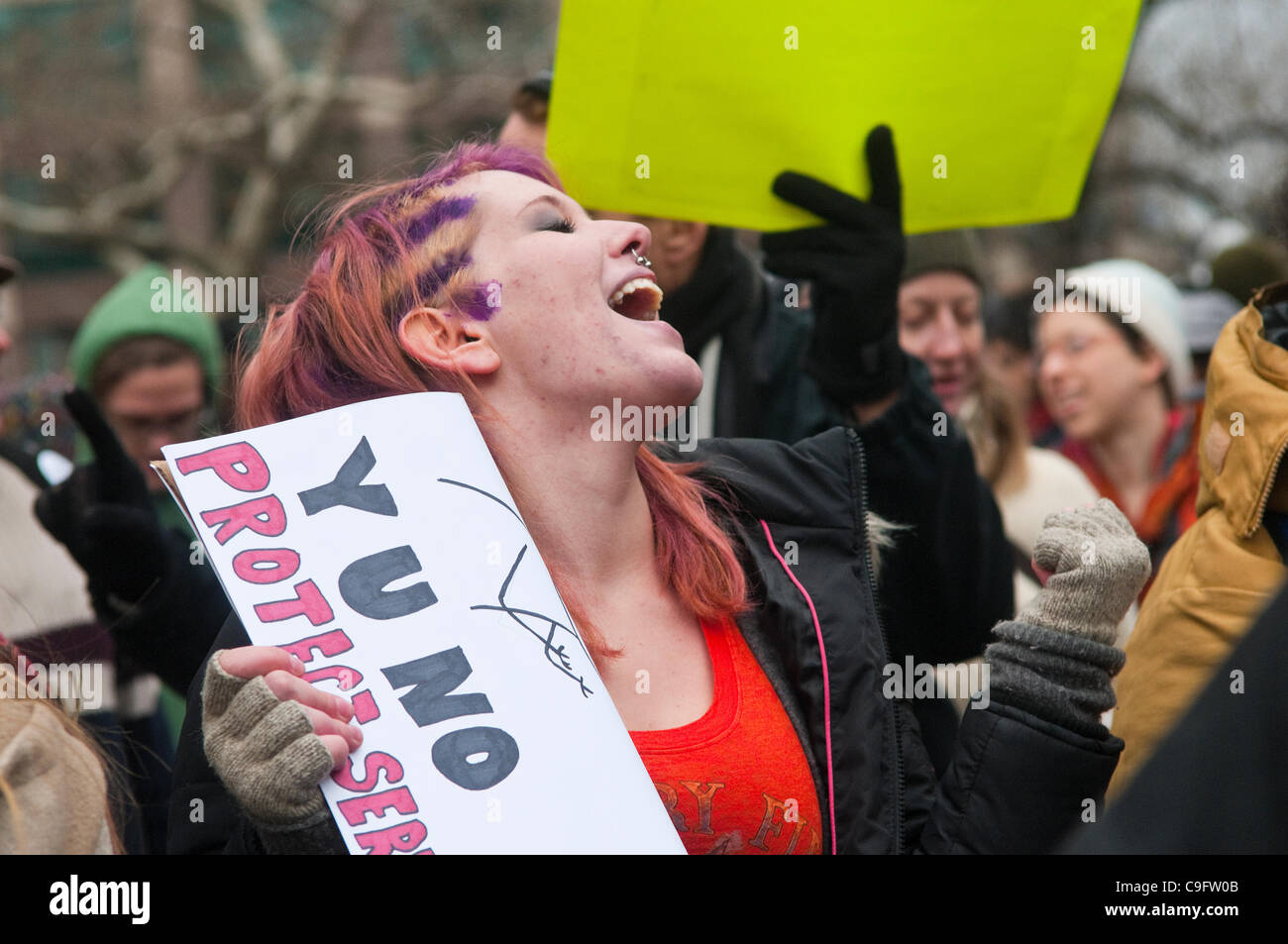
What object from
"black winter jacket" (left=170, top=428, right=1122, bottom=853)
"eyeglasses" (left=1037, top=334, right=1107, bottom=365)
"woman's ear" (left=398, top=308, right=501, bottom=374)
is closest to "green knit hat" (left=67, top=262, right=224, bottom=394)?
"woman's ear" (left=398, top=308, right=501, bottom=374)

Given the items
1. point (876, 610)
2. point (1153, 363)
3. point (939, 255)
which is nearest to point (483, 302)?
point (876, 610)

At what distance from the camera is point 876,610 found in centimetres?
219

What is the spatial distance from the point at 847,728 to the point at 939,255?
244 cm

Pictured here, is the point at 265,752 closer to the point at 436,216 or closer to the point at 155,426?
the point at 436,216

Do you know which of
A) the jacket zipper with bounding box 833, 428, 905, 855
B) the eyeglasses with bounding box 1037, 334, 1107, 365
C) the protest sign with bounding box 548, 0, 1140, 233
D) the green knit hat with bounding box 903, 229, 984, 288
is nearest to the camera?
the jacket zipper with bounding box 833, 428, 905, 855

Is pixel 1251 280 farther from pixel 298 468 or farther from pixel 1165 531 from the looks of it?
pixel 298 468

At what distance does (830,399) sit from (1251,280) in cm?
222

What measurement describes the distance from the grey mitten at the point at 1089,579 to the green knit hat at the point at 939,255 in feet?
7.21

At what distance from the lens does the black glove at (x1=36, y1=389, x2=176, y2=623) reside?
2844 millimetres

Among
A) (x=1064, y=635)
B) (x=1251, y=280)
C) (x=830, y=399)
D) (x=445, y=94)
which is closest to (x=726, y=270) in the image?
(x=830, y=399)

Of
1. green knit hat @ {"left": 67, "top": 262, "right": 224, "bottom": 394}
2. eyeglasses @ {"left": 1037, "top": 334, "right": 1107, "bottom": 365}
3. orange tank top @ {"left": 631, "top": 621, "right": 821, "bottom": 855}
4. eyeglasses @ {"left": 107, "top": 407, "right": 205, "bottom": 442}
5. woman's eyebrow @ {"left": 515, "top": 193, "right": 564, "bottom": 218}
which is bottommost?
orange tank top @ {"left": 631, "top": 621, "right": 821, "bottom": 855}

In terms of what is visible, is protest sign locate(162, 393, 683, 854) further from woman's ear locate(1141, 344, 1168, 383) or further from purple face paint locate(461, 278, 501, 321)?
woman's ear locate(1141, 344, 1168, 383)

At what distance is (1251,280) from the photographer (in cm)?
418

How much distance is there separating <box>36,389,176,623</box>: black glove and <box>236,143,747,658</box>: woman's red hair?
2.24 feet
